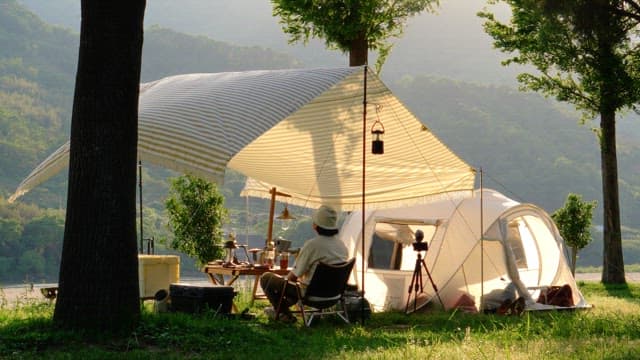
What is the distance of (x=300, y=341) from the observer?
7.10m

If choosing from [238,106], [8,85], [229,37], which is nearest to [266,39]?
[229,37]

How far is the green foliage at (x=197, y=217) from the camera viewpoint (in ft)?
49.2

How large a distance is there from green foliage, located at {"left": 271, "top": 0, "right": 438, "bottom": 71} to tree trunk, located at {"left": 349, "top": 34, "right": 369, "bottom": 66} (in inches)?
1.4

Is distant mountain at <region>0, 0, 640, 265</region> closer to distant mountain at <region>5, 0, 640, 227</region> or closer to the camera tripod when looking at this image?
distant mountain at <region>5, 0, 640, 227</region>

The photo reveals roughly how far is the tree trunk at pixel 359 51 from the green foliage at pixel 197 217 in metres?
3.10

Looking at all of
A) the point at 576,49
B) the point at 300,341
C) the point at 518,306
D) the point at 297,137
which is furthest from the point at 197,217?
the point at 300,341

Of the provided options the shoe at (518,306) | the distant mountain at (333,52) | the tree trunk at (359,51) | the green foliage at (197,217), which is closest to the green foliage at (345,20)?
the tree trunk at (359,51)

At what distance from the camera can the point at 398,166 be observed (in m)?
11.5

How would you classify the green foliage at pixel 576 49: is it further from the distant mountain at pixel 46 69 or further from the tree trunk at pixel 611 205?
the distant mountain at pixel 46 69

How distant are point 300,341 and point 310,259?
1717 millimetres

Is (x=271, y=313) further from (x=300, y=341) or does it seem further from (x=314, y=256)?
(x=300, y=341)

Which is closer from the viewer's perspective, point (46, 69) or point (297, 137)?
point (297, 137)

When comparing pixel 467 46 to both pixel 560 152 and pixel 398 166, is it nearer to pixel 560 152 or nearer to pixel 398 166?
pixel 560 152

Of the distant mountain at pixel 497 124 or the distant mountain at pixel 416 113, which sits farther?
the distant mountain at pixel 497 124
